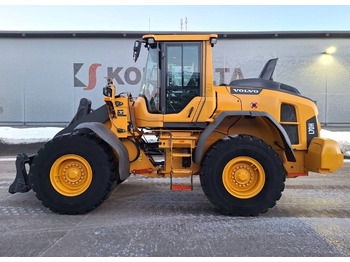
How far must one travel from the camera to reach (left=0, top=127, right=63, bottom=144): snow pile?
11.2 m

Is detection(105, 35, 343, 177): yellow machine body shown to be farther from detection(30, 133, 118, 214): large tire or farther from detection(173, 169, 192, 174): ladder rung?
detection(30, 133, 118, 214): large tire

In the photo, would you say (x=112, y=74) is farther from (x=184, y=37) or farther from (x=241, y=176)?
(x=241, y=176)

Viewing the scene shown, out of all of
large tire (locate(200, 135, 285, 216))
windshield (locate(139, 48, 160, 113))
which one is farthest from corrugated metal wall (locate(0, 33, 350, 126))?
large tire (locate(200, 135, 285, 216))

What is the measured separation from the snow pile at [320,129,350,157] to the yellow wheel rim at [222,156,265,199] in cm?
705

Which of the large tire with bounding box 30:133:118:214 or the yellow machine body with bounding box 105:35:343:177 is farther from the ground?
the yellow machine body with bounding box 105:35:343:177

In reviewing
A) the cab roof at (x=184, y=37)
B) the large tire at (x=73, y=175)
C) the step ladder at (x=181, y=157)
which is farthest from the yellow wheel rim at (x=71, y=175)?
the cab roof at (x=184, y=37)

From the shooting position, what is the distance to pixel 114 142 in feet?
13.5

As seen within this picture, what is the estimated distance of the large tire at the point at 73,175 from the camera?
13.1ft

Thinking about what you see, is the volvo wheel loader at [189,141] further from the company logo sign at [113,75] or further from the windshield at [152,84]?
the company logo sign at [113,75]

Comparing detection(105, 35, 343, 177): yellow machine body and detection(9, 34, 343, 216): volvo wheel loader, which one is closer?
detection(9, 34, 343, 216): volvo wheel loader

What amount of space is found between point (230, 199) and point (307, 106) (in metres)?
1.95

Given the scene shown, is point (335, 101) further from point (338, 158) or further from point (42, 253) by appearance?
point (42, 253)

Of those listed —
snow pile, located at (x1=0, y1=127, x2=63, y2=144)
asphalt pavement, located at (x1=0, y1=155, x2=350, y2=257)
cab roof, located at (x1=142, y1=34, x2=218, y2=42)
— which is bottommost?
asphalt pavement, located at (x1=0, y1=155, x2=350, y2=257)

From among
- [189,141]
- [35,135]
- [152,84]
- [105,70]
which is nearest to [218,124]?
[189,141]
